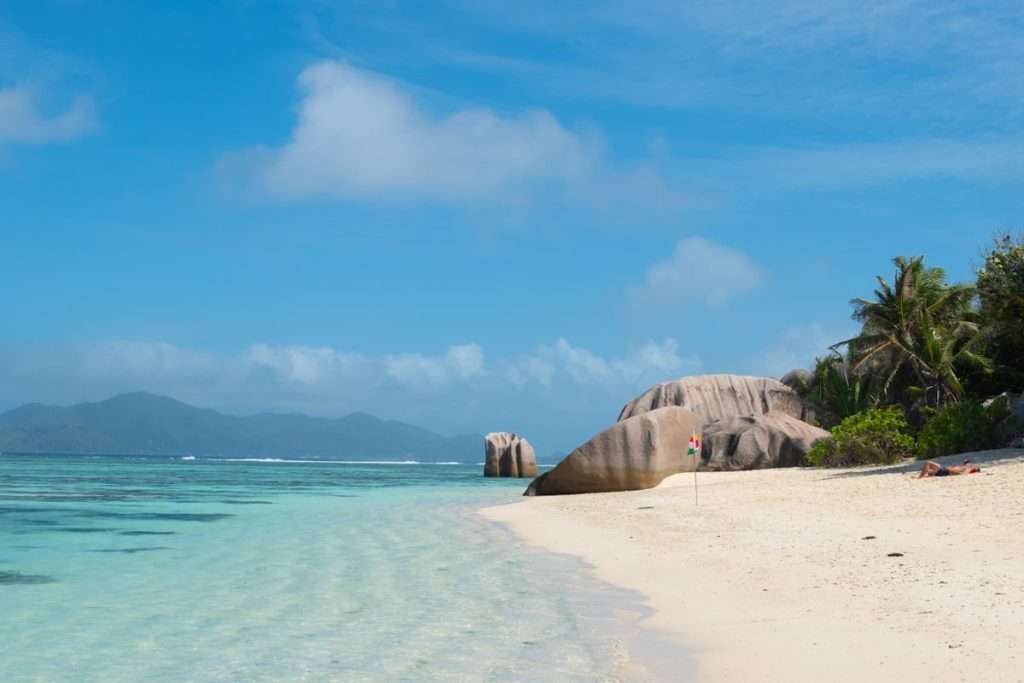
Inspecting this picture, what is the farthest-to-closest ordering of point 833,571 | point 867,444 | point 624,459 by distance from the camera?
1. point 867,444
2. point 624,459
3. point 833,571

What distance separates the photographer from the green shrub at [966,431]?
2425 cm

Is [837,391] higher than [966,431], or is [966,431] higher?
[837,391]

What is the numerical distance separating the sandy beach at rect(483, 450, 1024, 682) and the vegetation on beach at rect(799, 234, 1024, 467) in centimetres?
545

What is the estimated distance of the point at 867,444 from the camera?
2744cm

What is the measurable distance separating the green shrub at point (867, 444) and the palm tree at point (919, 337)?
6.02m

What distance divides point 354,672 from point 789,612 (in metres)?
3.87

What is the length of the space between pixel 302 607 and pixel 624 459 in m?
17.6

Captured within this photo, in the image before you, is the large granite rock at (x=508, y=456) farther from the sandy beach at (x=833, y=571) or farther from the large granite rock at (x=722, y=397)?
the sandy beach at (x=833, y=571)

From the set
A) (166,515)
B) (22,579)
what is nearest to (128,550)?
(22,579)

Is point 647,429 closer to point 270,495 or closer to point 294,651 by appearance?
point 270,495

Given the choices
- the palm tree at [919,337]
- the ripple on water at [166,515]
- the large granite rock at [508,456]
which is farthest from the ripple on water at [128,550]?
the large granite rock at [508,456]

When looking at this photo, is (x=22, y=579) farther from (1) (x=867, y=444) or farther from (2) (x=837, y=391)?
(2) (x=837, y=391)

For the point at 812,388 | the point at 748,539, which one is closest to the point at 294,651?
the point at 748,539

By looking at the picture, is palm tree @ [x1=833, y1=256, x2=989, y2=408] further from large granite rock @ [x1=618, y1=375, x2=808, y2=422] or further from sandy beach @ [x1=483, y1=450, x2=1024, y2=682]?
sandy beach @ [x1=483, y1=450, x2=1024, y2=682]
